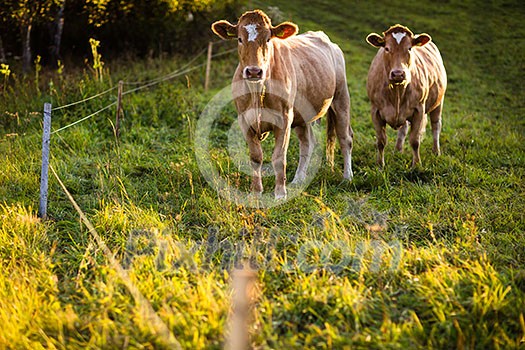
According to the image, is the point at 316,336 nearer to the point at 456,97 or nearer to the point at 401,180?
the point at 401,180

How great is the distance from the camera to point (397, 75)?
7.22 metres

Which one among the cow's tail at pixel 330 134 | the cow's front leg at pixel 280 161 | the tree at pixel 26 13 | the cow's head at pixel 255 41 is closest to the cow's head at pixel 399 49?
the cow's tail at pixel 330 134

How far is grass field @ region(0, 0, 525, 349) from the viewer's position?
355 cm

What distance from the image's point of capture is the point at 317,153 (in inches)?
328

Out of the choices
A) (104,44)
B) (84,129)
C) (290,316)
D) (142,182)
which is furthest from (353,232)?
(104,44)

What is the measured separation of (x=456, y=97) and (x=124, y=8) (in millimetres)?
8835

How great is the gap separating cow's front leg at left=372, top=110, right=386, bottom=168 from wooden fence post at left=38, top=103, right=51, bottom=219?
14.4 ft

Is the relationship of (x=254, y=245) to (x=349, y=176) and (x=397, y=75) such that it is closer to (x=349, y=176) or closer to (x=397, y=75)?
(x=349, y=176)

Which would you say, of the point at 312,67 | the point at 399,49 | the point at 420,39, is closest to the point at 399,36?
the point at 399,49

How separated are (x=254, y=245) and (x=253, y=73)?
5.93 ft

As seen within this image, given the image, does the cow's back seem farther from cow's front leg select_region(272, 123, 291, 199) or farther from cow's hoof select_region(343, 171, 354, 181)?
cow's hoof select_region(343, 171, 354, 181)

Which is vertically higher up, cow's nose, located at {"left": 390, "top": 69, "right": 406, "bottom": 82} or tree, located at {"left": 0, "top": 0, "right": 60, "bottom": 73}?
cow's nose, located at {"left": 390, "top": 69, "right": 406, "bottom": 82}

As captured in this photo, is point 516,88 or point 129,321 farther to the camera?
point 516,88

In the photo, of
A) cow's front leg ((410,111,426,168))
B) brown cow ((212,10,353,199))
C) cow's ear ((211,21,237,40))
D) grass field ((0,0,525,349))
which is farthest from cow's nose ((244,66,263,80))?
cow's front leg ((410,111,426,168))
